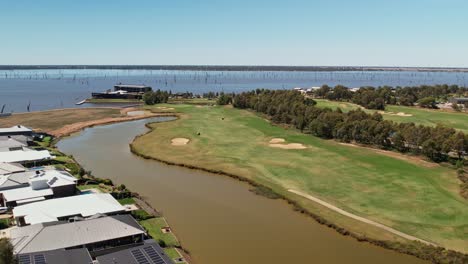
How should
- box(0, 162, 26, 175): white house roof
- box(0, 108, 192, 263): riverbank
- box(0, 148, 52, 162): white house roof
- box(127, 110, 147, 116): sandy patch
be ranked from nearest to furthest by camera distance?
box(0, 108, 192, 263): riverbank < box(0, 162, 26, 175): white house roof < box(0, 148, 52, 162): white house roof < box(127, 110, 147, 116): sandy patch

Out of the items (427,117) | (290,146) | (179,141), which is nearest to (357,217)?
(290,146)

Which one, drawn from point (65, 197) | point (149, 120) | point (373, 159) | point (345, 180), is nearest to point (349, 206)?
point (345, 180)

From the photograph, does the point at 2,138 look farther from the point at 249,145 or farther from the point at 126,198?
the point at 249,145

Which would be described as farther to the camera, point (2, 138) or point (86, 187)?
point (2, 138)

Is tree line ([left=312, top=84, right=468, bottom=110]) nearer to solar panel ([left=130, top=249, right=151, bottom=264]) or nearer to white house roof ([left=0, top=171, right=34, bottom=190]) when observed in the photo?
white house roof ([left=0, top=171, right=34, bottom=190])

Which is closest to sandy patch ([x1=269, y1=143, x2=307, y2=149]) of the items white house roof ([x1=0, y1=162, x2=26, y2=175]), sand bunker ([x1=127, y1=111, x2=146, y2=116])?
white house roof ([x1=0, y1=162, x2=26, y2=175])

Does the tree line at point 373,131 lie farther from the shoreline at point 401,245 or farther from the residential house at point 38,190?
the residential house at point 38,190
